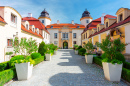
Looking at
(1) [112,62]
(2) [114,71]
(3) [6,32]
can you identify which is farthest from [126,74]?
(3) [6,32]

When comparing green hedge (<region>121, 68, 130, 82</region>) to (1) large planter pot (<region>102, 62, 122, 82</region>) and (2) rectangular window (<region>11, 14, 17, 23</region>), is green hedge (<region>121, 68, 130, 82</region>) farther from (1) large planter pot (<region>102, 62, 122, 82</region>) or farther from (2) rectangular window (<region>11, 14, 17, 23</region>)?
(2) rectangular window (<region>11, 14, 17, 23</region>)

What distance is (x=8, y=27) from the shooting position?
878 cm

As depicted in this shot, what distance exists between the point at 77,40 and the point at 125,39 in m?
29.0

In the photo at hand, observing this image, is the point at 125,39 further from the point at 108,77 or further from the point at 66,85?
the point at 66,85

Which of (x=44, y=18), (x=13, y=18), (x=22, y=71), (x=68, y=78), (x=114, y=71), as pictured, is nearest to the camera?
(x=114, y=71)

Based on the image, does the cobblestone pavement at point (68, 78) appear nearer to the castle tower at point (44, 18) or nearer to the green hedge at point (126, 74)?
the green hedge at point (126, 74)

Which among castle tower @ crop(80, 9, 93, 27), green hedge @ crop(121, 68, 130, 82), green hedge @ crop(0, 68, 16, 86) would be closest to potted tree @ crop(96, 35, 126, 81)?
green hedge @ crop(121, 68, 130, 82)

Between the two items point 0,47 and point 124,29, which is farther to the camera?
point 124,29

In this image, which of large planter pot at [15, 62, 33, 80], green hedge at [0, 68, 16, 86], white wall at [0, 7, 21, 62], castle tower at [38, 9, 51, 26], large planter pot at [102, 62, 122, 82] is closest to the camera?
green hedge at [0, 68, 16, 86]

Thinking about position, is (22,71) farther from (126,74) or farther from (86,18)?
(86,18)

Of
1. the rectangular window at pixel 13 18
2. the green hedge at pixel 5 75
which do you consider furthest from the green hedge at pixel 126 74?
the rectangular window at pixel 13 18

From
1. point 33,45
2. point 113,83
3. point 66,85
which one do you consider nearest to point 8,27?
point 33,45

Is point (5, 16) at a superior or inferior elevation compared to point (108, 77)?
superior

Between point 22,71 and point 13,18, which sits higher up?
point 13,18
